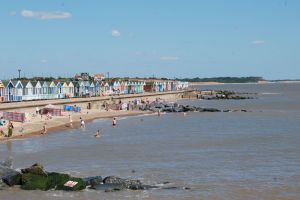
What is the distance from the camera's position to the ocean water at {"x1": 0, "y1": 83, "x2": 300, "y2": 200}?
19.6 meters

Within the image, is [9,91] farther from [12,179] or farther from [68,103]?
[12,179]

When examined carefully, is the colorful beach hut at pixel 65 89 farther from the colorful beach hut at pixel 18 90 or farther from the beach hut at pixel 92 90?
the colorful beach hut at pixel 18 90

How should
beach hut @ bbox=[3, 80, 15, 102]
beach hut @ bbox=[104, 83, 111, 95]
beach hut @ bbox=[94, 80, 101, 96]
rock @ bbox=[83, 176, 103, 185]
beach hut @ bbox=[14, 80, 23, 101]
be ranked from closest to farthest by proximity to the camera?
rock @ bbox=[83, 176, 103, 185] → beach hut @ bbox=[3, 80, 15, 102] → beach hut @ bbox=[14, 80, 23, 101] → beach hut @ bbox=[94, 80, 101, 96] → beach hut @ bbox=[104, 83, 111, 95]

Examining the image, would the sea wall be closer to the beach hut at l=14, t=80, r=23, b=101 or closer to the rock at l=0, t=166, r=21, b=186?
the beach hut at l=14, t=80, r=23, b=101

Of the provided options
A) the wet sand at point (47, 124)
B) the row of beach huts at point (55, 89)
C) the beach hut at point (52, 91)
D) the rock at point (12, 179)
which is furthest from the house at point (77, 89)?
the rock at point (12, 179)

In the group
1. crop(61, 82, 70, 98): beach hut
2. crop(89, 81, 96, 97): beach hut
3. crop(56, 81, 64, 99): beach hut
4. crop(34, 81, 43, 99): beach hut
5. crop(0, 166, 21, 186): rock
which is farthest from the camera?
crop(89, 81, 96, 97): beach hut

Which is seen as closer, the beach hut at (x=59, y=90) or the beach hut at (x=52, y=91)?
the beach hut at (x=52, y=91)

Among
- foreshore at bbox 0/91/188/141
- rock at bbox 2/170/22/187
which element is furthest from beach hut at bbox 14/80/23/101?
rock at bbox 2/170/22/187

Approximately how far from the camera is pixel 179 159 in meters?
27.5

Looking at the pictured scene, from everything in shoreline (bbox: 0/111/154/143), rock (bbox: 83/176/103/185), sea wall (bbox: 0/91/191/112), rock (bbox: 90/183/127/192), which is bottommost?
shoreline (bbox: 0/111/154/143)

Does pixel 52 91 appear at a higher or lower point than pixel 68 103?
higher

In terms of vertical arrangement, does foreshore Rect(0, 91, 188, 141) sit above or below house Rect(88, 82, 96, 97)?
Answer: below

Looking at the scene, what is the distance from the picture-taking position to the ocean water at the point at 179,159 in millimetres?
19562

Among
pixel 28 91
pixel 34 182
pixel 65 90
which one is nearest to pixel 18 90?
pixel 28 91
